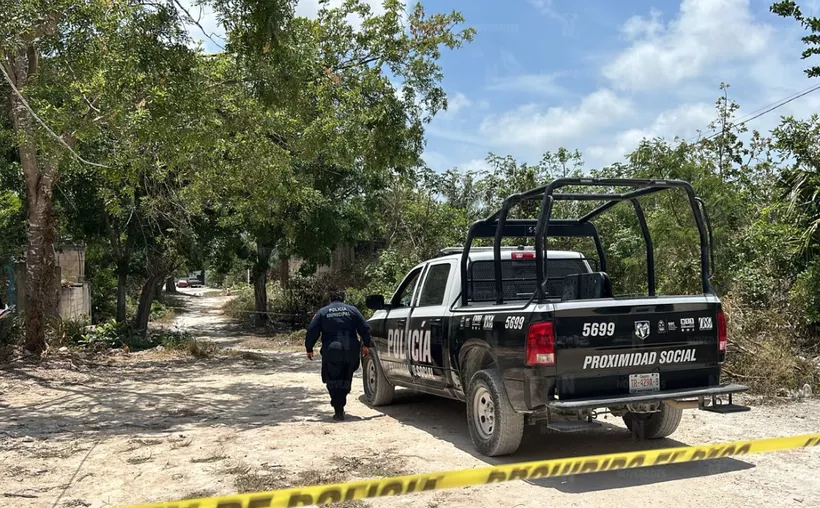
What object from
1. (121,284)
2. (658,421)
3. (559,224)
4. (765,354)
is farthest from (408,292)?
(121,284)

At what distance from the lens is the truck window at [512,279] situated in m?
7.53

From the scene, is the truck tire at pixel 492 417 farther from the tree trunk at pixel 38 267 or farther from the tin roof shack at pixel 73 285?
the tin roof shack at pixel 73 285

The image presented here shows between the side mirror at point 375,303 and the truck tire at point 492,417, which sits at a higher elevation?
the side mirror at point 375,303

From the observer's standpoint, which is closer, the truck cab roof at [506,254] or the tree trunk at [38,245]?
the truck cab roof at [506,254]

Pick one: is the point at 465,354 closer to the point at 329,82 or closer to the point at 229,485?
the point at 229,485

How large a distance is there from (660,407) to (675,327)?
0.68 meters

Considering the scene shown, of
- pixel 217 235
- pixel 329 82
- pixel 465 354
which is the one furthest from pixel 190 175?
pixel 465 354

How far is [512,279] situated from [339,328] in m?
2.22

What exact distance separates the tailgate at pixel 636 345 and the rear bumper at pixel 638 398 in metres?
0.06

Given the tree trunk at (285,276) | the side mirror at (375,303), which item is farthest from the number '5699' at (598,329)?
the tree trunk at (285,276)

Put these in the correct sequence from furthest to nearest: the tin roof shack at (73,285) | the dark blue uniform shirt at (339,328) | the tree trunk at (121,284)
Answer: the tree trunk at (121,284) < the tin roof shack at (73,285) < the dark blue uniform shirt at (339,328)

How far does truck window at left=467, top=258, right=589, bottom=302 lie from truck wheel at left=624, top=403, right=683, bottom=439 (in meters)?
1.53

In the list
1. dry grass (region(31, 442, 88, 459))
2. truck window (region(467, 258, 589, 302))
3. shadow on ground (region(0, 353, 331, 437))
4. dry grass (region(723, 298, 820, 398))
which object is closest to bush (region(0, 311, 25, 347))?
shadow on ground (region(0, 353, 331, 437))

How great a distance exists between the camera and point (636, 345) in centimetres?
579
